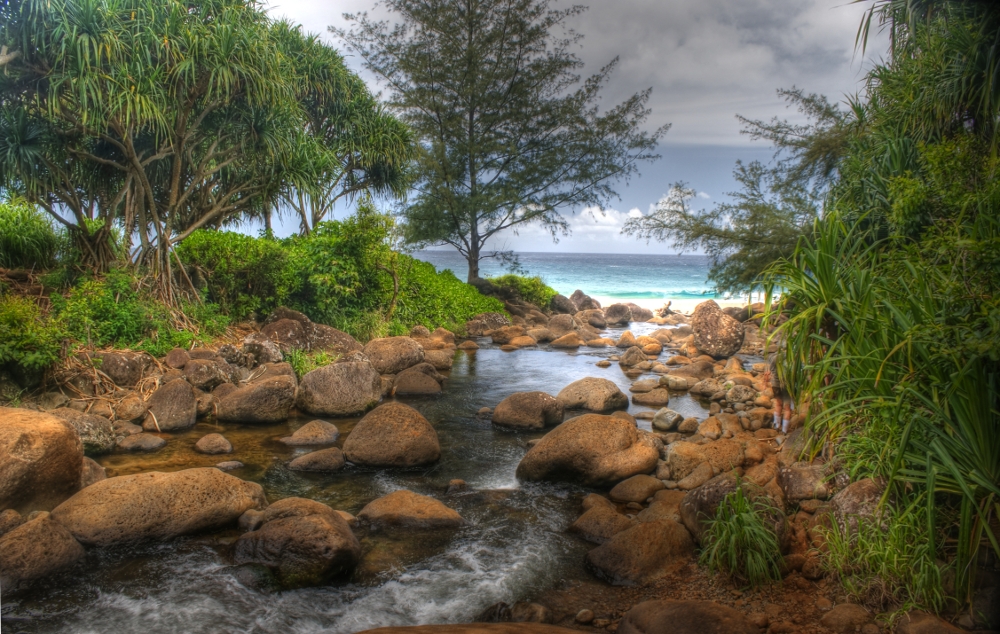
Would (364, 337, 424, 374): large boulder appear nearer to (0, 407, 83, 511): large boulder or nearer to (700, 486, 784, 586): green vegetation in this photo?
(0, 407, 83, 511): large boulder

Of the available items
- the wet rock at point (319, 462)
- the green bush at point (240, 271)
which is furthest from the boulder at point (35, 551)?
the green bush at point (240, 271)

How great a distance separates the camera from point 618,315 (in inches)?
899

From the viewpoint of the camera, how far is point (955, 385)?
10.7 feet

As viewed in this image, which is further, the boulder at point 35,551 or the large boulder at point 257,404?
the large boulder at point 257,404

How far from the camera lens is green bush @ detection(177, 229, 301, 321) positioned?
12.4 meters

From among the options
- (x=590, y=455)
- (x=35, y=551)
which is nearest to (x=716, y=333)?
(x=590, y=455)

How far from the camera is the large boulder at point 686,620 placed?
131 inches

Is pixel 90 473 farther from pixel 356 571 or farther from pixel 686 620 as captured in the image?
pixel 686 620

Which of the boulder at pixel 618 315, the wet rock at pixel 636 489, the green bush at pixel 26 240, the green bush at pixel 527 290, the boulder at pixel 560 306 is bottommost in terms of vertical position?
the wet rock at pixel 636 489

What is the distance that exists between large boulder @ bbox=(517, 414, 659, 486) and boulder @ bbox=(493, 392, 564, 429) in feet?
5.54

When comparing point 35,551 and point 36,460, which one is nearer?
point 35,551

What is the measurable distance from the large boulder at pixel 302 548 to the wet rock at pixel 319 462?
6.26 ft

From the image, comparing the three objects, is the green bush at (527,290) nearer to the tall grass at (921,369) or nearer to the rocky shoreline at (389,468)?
the rocky shoreline at (389,468)

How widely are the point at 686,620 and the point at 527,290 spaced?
1915 cm
